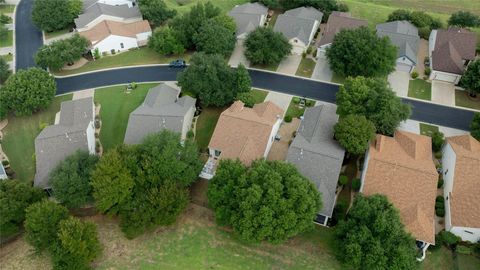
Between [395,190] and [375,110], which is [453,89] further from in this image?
[395,190]

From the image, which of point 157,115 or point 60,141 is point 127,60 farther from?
point 60,141

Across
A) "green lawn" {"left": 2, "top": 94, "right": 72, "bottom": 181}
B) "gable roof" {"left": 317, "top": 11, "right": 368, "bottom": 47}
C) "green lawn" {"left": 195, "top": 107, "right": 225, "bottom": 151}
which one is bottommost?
"green lawn" {"left": 2, "top": 94, "right": 72, "bottom": 181}

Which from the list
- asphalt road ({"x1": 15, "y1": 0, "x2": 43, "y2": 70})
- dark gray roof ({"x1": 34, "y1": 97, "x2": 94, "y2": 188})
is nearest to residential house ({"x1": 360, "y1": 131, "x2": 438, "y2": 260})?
dark gray roof ({"x1": 34, "y1": 97, "x2": 94, "y2": 188})

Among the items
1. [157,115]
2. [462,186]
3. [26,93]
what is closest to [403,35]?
[462,186]

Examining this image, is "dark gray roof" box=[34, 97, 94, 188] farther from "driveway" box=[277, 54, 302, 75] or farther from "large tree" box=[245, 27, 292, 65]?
"driveway" box=[277, 54, 302, 75]

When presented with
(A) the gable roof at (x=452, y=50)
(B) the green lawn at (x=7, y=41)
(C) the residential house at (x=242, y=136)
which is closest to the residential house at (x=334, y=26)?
(A) the gable roof at (x=452, y=50)

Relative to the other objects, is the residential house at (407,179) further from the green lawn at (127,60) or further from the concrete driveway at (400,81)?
the green lawn at (127,60)

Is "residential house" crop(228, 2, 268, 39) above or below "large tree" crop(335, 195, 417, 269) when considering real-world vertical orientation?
above
